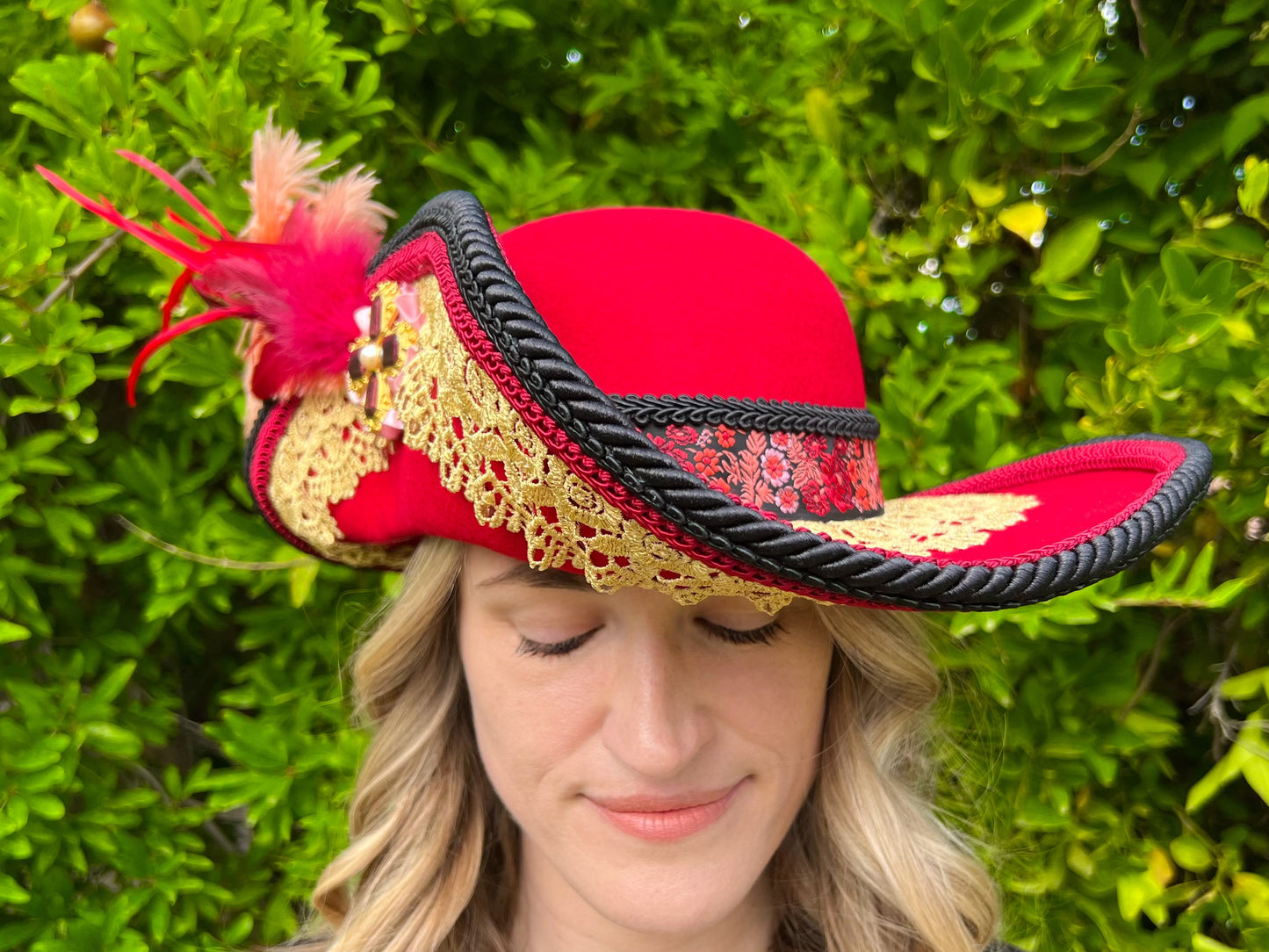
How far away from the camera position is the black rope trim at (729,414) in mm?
889

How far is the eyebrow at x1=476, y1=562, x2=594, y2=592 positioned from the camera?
38.4 inches

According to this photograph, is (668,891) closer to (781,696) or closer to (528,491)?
(781,696)

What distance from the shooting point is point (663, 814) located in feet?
3.41

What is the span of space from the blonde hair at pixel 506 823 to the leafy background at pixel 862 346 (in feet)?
0.56

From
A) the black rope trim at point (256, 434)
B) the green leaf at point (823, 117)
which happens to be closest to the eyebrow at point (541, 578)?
the black rope trim at point (256, 434)

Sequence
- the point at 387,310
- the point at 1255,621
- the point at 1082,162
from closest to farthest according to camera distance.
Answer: the point at 387,310, the point at 1255,621, the point at 1082,162

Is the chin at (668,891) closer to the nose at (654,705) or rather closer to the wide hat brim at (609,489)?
the nose at (654,705)

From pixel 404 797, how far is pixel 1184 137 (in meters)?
1.49

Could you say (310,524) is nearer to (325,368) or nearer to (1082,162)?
(325,368)

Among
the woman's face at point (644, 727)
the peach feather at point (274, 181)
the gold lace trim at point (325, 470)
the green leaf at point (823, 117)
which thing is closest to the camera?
the woman's face at point (644, 727)

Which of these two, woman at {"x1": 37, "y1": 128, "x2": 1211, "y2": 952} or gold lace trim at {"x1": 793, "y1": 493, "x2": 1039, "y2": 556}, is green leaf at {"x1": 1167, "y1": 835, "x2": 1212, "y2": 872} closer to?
woman at {"x1": 37, "y1": 128, "x2": 1211, "y2": 952}

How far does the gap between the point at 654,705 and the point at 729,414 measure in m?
0.30

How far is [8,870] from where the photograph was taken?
1656mm

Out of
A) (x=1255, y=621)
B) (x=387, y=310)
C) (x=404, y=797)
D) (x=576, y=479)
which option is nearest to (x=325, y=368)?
(x=387, y=310)
